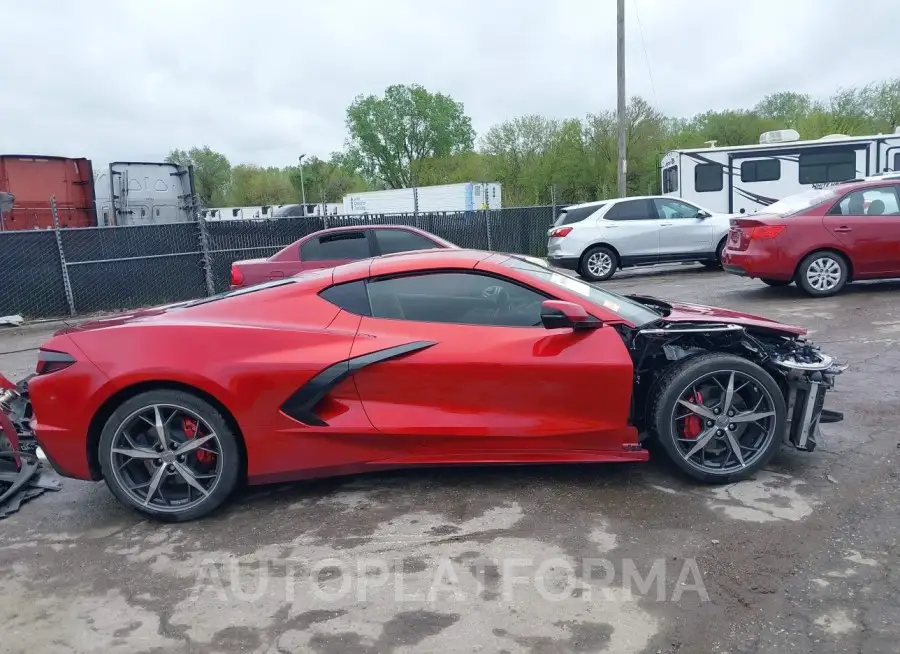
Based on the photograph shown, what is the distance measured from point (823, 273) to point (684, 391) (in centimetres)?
715

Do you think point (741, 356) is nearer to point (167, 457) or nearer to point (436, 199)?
point (167, 457)

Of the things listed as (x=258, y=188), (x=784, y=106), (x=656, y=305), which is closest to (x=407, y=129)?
(x=258, y=188)

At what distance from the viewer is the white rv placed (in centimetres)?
1748

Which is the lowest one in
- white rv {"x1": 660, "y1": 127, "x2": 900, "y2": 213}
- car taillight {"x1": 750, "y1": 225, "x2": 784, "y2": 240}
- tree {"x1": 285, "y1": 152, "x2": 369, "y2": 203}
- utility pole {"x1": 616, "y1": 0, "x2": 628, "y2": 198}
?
car taillight {"x1": 750, "y1": 225, "x2": 784, "y2": 240}

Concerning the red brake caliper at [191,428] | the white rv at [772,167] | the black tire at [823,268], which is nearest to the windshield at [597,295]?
the red brake caliper at [191,428]

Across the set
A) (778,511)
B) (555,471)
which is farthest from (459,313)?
(778,511)

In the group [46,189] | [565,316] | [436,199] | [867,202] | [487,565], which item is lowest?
[487,565]

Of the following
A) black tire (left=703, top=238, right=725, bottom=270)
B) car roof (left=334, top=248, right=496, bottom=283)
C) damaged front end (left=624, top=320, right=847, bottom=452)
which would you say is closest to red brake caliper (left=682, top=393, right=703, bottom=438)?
damaged front end (left=624, top=320, right=847, bottom=452)

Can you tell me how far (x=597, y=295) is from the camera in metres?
4.38

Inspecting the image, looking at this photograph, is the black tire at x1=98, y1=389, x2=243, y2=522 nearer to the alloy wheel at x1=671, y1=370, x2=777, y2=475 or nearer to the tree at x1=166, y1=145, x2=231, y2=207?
the alloy wheel at x1=671, y1=370, x2=777, y2=475

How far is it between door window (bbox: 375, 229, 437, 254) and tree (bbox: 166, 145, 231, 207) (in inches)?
2718

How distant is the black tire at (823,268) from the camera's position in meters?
9.84

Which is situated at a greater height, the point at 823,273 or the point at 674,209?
the point at 674,209

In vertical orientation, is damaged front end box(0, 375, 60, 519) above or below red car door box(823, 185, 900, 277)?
below
